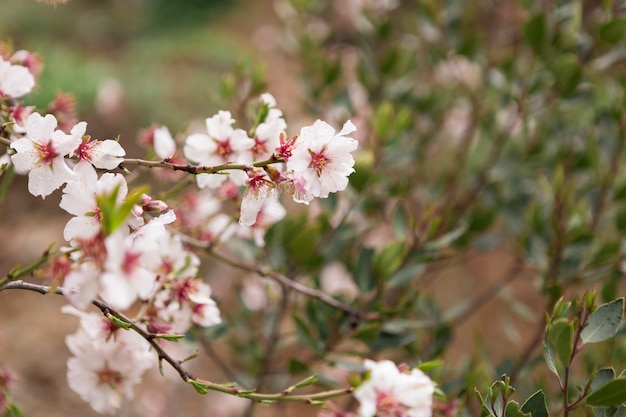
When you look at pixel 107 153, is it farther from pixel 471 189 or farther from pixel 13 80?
pixel 471 189

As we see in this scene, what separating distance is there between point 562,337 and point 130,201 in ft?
0.98

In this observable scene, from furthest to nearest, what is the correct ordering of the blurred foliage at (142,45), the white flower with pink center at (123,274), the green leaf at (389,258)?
the blurred foliage at (142,45), the green leaf at (389,258), the white flower with pink center at (123,274)

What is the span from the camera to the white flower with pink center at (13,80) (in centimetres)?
48

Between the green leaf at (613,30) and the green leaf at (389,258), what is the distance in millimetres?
368

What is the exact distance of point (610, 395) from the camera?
16.6 inches

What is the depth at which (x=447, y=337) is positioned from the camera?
758mm

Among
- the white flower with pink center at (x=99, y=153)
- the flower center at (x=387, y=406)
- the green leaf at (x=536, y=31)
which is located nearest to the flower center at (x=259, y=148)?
the white flower with pink center at (x=99, y=153)

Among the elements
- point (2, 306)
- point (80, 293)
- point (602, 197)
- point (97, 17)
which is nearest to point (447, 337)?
point (602, 197)

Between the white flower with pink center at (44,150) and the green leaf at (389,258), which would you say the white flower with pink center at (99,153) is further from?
the green leaf at (389,258)

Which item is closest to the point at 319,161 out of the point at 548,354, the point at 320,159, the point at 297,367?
the point at 320,159

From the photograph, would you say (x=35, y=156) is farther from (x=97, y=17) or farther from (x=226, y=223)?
(x=97, y=17)

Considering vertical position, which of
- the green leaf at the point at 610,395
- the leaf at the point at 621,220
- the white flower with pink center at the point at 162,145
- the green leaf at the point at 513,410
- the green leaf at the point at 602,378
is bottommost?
the green leaf at the point at 513,410

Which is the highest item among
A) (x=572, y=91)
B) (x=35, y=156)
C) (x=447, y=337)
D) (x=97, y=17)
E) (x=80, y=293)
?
(x=97, y=17)

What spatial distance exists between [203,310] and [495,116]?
59 cm
